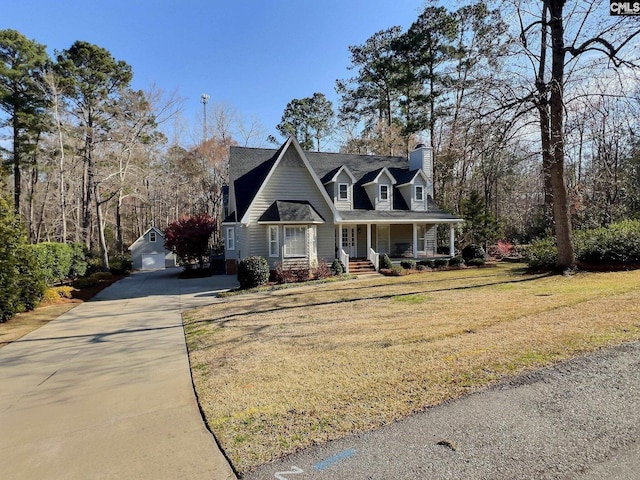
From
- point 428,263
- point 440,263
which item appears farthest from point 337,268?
point 440,263

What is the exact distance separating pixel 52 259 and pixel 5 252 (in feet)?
27.2

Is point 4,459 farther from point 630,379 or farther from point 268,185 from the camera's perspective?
point 268,185

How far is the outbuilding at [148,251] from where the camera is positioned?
33.7 metres

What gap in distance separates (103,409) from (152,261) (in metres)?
32.6

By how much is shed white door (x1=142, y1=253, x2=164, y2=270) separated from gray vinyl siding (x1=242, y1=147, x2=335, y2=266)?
1955cm

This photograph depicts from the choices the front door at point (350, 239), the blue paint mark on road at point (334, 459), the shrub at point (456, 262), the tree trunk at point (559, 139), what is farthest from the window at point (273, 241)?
the blue paint mark on road at point (334, 459)

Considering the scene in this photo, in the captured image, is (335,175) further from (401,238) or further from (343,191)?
(401,238)

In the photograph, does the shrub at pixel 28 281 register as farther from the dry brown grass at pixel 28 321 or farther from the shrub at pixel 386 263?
the shrub at pixel 386 263

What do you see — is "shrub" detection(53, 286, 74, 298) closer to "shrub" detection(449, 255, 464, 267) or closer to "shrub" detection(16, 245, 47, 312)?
"shrub" detection(16, 245, 47, 312)

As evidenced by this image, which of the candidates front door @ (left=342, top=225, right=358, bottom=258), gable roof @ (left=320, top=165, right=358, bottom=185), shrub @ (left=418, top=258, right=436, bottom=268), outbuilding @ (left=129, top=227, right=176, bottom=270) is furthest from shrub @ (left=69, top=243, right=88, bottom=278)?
shrub @ (left=418, top=258, right=436, bottom=268)

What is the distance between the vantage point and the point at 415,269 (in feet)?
63.7

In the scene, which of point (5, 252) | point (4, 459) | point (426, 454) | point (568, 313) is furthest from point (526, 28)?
point (5, 252)

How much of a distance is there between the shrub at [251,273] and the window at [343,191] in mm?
7295

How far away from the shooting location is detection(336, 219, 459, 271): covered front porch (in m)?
21.5
